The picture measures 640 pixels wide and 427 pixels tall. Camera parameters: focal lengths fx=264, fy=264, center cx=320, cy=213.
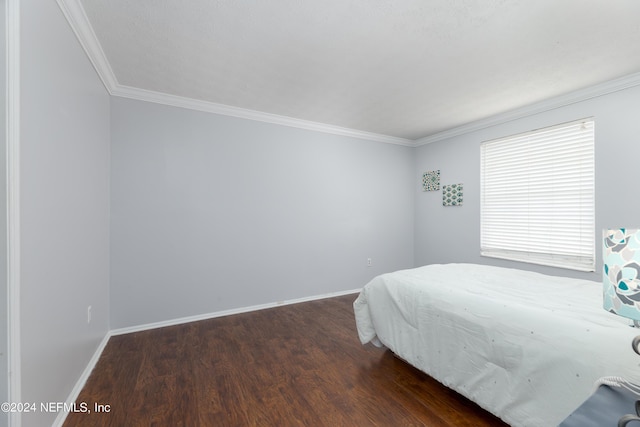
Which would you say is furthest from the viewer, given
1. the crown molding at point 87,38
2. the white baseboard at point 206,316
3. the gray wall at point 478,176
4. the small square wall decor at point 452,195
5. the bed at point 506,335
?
the small square wall decor at point 452,195

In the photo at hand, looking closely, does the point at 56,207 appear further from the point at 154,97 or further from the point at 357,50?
the point at 357,50

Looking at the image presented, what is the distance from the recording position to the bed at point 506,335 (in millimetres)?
1203

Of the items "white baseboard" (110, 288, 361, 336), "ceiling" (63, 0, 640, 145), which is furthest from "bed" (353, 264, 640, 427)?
"ceiling" (63, 0, 640, 145)

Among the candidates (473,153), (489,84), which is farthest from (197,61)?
(473,153)

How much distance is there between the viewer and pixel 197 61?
2299 mm

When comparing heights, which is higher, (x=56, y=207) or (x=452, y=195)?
(x=452, y=195)

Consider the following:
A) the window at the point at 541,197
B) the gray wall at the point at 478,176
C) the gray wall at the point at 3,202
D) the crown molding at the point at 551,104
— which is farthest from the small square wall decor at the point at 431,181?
the gray wall at the point at 3,202

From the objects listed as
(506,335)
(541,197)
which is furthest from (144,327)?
(541,197)

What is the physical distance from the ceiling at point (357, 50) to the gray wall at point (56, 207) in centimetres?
38

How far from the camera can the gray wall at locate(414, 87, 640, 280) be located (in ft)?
8.25

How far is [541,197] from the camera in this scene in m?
3.19

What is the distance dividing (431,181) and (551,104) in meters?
1.79

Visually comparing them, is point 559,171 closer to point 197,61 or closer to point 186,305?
point 197,61

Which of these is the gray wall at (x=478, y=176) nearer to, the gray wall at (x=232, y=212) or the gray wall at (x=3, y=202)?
the gray wall at (x=232, y=212)
